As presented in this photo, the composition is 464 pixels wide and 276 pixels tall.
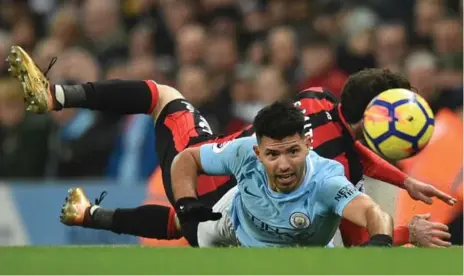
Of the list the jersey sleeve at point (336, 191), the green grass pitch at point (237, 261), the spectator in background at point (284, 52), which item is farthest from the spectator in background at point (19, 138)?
the green grass pitch at point (237, 261)

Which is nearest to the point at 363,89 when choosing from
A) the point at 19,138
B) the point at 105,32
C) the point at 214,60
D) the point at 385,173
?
the point at 385,173

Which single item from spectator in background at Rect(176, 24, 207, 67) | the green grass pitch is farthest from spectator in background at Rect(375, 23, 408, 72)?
the green grass pitch

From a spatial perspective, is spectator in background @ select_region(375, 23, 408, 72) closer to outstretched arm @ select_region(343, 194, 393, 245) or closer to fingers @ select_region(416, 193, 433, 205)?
fingers @ select_region(416, 193, 433, 205)

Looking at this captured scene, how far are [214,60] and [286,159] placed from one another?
214 inches

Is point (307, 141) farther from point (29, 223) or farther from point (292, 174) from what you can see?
point (29, 223)

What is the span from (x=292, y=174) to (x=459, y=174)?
289 cm

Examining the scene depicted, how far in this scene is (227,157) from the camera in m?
7.99

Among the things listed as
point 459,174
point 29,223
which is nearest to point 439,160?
point 459,174

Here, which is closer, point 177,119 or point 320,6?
point 177,119

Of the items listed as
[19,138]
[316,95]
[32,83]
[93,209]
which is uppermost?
[32,83]

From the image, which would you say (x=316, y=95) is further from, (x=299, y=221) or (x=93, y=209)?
(x=93, y=209)

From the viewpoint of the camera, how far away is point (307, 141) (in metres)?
7.76

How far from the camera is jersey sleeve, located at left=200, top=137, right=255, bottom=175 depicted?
7.98m

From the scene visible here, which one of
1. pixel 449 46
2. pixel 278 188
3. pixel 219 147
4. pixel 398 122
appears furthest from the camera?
pixel 449 46
